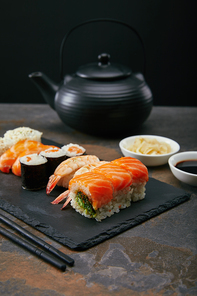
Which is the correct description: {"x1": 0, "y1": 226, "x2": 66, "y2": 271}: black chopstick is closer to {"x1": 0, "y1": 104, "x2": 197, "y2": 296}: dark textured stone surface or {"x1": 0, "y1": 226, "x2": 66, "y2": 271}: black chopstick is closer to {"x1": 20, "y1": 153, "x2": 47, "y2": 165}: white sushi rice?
{"x1": 0, "y1": 104, "x2": 197, "y2": 296}: dark textured stone surface

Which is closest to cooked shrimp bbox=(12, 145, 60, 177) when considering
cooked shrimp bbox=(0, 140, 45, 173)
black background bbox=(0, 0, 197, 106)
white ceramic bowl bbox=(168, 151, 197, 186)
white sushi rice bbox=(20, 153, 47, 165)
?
cooked shrimp bbox=(0, 140, 45, 173)

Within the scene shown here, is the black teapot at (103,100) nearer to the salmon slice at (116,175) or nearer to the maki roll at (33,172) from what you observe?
the maki roll at (33,172)

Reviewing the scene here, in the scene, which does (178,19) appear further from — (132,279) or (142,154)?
(132,279)

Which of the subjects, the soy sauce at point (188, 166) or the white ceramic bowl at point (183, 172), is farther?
the soy sauce at point (188, 166)

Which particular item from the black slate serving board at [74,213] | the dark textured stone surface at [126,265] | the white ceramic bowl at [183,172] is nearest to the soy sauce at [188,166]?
the white ceramic bowl at [183,172]

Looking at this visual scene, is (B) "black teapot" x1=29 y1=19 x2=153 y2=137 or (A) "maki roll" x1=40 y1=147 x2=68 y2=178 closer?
(A) "maki roll" x1=40 y1=147 x2=68 y2=178

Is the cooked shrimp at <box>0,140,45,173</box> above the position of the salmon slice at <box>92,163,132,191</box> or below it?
below

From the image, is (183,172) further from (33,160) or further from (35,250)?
(35,250)
